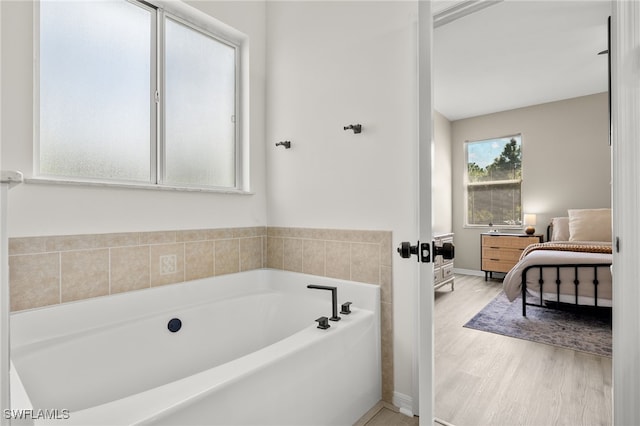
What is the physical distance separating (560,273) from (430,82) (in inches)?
111

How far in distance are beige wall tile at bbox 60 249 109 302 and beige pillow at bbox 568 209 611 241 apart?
192 inches

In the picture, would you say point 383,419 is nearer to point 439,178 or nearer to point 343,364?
point 343,364

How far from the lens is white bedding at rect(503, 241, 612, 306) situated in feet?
9.27

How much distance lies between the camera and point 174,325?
5.81ft

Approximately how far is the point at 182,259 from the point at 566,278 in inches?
129

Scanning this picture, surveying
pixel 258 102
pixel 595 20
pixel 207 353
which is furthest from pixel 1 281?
pixel 595 20

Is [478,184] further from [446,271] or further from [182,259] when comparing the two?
[182,259]

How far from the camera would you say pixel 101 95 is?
177 cm

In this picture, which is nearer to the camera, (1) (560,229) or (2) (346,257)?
(2) (346,257)

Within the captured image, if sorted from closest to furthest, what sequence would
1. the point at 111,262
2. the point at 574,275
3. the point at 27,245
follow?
the point at 27,245 < the point at 111,262 < the point at 574,275

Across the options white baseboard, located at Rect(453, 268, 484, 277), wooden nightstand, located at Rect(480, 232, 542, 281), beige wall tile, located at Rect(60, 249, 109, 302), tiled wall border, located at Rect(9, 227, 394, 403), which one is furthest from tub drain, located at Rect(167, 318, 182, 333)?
white baseboard, located at Rect(453, 268, 484, 277)

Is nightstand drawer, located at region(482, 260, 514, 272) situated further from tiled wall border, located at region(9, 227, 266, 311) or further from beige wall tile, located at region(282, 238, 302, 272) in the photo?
tiled wall border, located at region(9, 227, 266, 311)

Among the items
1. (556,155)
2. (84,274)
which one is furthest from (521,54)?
(84,274)

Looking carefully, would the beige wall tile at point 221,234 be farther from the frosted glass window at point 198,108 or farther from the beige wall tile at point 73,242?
the beige wall tile at point 73,242
